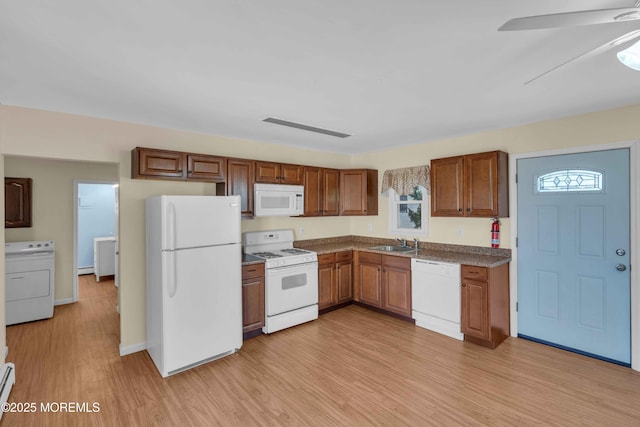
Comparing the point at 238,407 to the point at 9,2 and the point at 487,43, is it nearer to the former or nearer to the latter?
the point at 9,2

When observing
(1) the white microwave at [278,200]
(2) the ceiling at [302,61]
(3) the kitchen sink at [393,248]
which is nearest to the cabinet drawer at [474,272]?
(3) the kitchen sink at [393,248]

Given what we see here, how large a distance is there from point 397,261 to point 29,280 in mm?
5053

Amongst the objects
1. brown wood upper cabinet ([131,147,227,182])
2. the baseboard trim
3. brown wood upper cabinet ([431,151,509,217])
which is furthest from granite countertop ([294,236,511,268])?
the baseboard trim

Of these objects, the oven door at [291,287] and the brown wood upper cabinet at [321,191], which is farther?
the brown wood upper cabinet at [321,191]

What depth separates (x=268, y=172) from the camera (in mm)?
4023

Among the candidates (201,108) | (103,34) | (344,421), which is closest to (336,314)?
(344,421)

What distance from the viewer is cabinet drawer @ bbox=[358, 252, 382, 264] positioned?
14.2 feet

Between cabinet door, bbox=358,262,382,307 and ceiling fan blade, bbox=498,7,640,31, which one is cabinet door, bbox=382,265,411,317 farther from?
ceiling fan blade, bbox=498,7,640,31

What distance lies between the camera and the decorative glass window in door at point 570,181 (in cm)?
304

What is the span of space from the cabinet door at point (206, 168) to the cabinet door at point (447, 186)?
2.70m

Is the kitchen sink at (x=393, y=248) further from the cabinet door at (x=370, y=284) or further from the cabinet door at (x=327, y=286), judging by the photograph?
the cabinet door at (x=327, y=286)

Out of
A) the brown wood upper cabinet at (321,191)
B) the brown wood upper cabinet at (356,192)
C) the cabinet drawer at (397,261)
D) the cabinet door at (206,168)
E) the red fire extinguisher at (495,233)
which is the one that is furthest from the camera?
the brown wood upper cabinet at (356,192)

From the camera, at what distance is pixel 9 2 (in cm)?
140

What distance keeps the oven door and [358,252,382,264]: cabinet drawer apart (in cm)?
80
